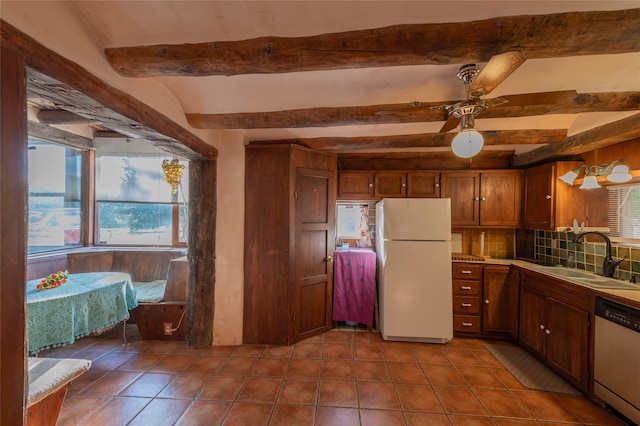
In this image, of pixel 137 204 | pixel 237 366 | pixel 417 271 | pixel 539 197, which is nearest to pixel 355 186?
pixel 417 271

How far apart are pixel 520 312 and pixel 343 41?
3.29 metres

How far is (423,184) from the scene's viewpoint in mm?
3461

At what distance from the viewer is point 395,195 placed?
349 cm

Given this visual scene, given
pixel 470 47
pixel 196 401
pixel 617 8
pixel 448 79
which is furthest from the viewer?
pixel 196 401

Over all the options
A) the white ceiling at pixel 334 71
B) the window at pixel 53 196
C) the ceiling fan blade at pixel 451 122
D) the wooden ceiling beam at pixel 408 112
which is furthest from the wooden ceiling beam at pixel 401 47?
the window at pixel 53 196

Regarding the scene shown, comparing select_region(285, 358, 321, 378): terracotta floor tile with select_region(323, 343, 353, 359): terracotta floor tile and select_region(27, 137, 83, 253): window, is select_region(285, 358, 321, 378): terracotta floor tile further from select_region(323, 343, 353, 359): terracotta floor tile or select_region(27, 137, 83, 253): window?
select_region(27, 137, 83, 253): window

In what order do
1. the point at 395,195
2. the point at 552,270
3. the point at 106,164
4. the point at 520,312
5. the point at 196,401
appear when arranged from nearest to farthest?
the point at 196,401 → the point at 552,270 → the point at 520,312 → the point at 395,195 → the point at 106,164

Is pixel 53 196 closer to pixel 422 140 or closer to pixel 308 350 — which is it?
pixel 308 350

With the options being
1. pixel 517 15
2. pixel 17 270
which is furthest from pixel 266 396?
pixel 517 15

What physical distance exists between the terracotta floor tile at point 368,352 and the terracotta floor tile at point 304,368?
0.43 metres

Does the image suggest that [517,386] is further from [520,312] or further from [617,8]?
[617,8]

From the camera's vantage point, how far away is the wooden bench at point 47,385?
51.6 inches

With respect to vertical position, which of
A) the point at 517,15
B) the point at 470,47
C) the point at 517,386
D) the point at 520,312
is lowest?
the point at 517,386

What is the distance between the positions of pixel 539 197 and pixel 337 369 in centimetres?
295
